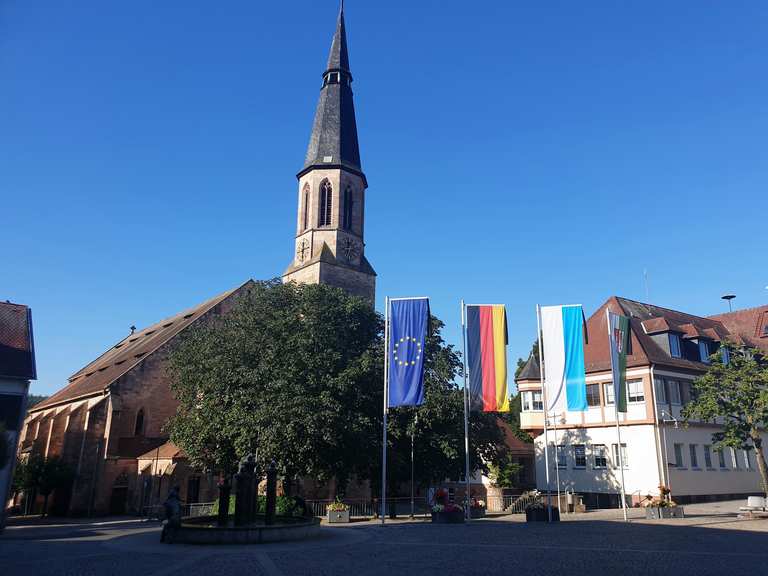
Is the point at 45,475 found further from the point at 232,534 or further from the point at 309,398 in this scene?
the point at 232,534

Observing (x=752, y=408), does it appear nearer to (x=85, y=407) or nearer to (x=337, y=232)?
(x=337, y=232)

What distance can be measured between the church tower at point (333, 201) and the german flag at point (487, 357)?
791 inches

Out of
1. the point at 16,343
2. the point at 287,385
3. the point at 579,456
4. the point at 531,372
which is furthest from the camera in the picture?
the point at 531,372

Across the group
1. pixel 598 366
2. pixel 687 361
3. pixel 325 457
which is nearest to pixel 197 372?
pixel 325 457

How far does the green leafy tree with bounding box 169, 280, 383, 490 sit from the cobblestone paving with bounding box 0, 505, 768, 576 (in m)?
5.49

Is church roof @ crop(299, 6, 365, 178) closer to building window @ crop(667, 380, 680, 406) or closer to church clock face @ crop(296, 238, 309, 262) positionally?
church clock face @ crop(296, 238, 309, 262)

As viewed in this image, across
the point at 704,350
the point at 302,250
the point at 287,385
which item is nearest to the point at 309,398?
the point at 287,385

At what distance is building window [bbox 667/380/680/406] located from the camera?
116 feet

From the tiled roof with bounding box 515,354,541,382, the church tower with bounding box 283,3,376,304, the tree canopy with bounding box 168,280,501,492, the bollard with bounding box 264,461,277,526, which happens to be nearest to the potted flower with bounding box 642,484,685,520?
the tree canopy with bounding box 168,280,501,492

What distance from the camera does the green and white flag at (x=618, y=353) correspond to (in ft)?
86.3

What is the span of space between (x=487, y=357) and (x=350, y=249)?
2355 centimetres

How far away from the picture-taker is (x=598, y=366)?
3725 cm

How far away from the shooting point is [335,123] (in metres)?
49.4

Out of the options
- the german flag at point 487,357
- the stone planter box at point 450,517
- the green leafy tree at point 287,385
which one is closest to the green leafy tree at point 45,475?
the green leafy tree at point 287,385
